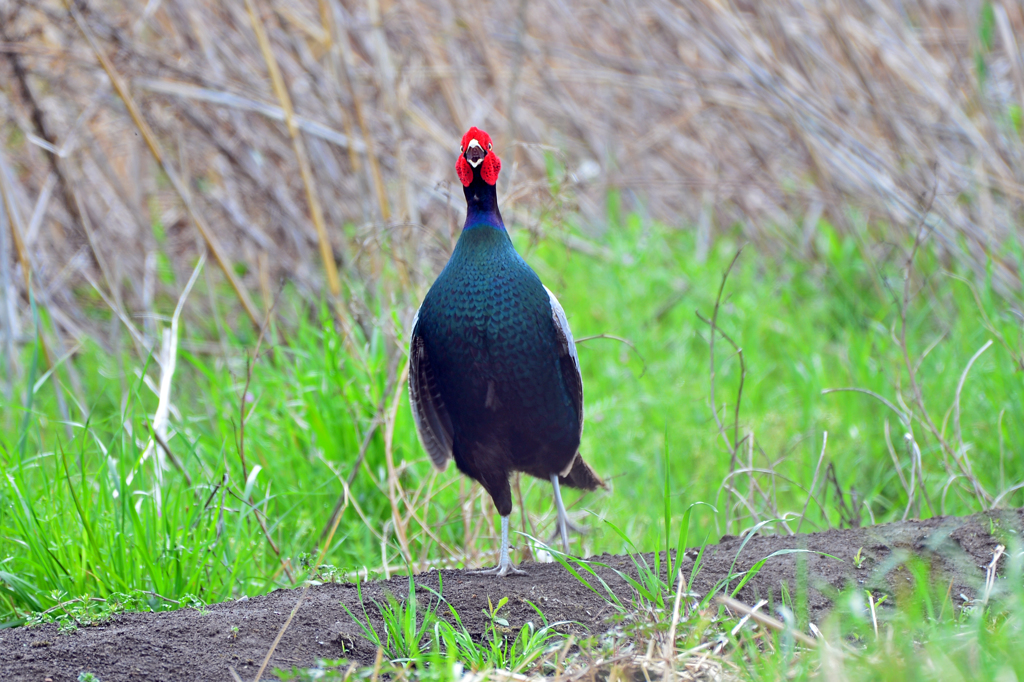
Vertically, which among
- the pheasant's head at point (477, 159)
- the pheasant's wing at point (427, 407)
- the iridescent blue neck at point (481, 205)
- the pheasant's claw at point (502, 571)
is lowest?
the pheasant's claw at point (502, 571)

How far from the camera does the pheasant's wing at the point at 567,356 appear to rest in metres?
2.87

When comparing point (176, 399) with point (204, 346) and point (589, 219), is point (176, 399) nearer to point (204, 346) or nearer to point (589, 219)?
point (204, 346)

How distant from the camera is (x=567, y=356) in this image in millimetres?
2895

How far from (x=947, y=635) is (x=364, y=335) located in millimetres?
2999

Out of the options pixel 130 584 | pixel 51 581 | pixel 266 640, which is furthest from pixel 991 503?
pixel 51 581

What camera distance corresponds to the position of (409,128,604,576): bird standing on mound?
2.72 m

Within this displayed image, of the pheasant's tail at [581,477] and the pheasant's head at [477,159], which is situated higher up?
the pheasant's head at [477,159]

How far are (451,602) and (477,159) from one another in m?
1.34

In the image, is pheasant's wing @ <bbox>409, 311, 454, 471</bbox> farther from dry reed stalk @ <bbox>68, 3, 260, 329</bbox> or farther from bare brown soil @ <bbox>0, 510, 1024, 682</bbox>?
dry reed stalk @ <bbox>68, 3, 260, 329</bbox>

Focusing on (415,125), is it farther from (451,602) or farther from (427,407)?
(451,602)

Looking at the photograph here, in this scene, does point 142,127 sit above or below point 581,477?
above

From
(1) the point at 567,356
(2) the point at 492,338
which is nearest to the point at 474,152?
(2) the point at 492,338

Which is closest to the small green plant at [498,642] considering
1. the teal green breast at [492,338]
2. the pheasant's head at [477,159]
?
the teal green breast at [492,338]

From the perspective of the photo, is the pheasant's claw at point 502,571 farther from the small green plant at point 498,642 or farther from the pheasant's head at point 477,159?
the pheasant's head at point 477,159
